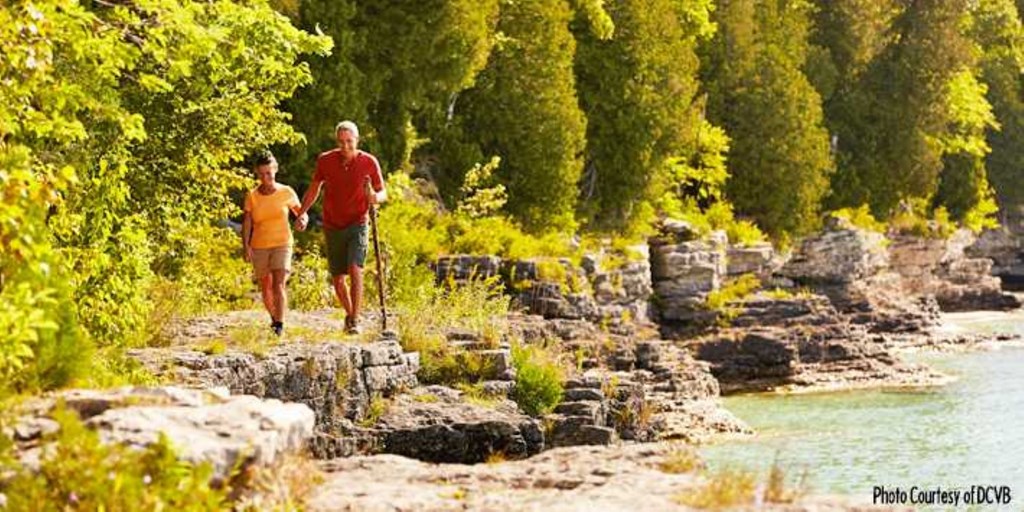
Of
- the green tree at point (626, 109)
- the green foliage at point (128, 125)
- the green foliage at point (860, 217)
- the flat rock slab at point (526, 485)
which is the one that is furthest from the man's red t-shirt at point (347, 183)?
the green foliage at point (860, 217)

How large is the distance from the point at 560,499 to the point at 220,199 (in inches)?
481

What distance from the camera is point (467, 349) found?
18.6 m

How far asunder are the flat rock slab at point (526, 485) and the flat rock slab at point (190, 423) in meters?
0.60

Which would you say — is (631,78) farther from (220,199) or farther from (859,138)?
(220,199)

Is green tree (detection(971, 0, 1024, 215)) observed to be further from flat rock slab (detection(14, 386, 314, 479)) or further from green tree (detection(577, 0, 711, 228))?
flat rock slab (detection(14, 386, 314, 479))

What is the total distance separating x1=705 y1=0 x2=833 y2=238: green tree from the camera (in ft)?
157

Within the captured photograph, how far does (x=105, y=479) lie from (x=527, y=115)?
29916 millimetres

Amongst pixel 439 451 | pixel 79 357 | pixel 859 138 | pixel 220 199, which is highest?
pixel 859 138

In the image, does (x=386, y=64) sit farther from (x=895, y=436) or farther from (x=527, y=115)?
(x=895, y=436)

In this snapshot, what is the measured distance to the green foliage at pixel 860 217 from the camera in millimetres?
51884

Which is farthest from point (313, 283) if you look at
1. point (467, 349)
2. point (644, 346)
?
point (644, 346)

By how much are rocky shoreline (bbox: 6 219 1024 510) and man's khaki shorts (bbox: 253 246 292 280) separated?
2.50ft

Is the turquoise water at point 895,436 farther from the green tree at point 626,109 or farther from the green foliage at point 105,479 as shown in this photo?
the green tree at point 626,109

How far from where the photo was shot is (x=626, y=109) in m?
42.2
